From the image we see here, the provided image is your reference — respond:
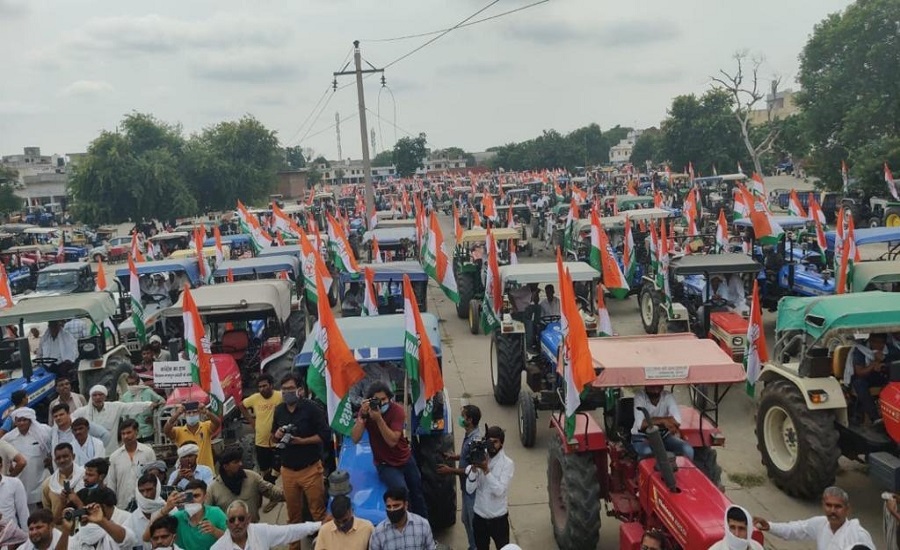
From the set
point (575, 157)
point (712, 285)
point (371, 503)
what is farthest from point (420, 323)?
point (575, 157)

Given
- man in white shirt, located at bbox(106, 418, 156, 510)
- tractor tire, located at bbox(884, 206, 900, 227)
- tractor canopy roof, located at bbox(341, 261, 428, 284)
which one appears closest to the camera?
man in white shirt, located at bbox(106, 418, 156, 510)

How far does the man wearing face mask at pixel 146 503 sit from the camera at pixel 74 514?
1.22 feet

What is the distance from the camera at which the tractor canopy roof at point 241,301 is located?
406 inches

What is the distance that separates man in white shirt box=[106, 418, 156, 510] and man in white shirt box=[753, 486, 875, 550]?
16.0 ft

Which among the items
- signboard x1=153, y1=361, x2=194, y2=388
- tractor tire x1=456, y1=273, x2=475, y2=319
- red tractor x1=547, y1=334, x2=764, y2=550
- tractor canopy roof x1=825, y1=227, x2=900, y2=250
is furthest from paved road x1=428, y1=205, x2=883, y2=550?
tractor canopy roof x1=825, y1=227, x2=900, y2=250

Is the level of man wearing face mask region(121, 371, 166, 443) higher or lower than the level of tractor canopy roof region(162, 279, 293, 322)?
lower

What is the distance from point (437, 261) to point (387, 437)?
26.4 feet

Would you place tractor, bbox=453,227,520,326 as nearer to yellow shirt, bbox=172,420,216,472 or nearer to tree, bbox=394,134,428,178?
yellow shirt, bbox=172,420,216,472

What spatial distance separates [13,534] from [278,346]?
18.8 ft

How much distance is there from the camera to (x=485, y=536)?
18.8 feet

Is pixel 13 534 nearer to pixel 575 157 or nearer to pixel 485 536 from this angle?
pixel 485 536

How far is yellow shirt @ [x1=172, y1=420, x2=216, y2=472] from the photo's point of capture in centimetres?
713

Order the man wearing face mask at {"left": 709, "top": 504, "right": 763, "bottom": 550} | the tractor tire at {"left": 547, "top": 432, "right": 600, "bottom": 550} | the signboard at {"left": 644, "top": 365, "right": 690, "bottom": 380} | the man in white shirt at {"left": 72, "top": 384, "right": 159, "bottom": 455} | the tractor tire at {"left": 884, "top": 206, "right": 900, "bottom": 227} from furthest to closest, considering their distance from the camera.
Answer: the tractor tire at {"left": 884, "top": 206, "right": 900, "bottom": 227} < the man in white shirt at {"left": 72, "top": 384, "right": 159, "bottom": 455} < the tractor tire at {"left": 547, "top": 432, "right": 600, "bottom": 550} < the signboard at {"left": 644, "top": 365, "right": 690, "bottom": 380} < the man wearing face mask at {"left": 709, "top": 504, "right": 763, "bottom": 550}

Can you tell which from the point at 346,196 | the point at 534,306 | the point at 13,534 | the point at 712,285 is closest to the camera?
the point at 13,534
